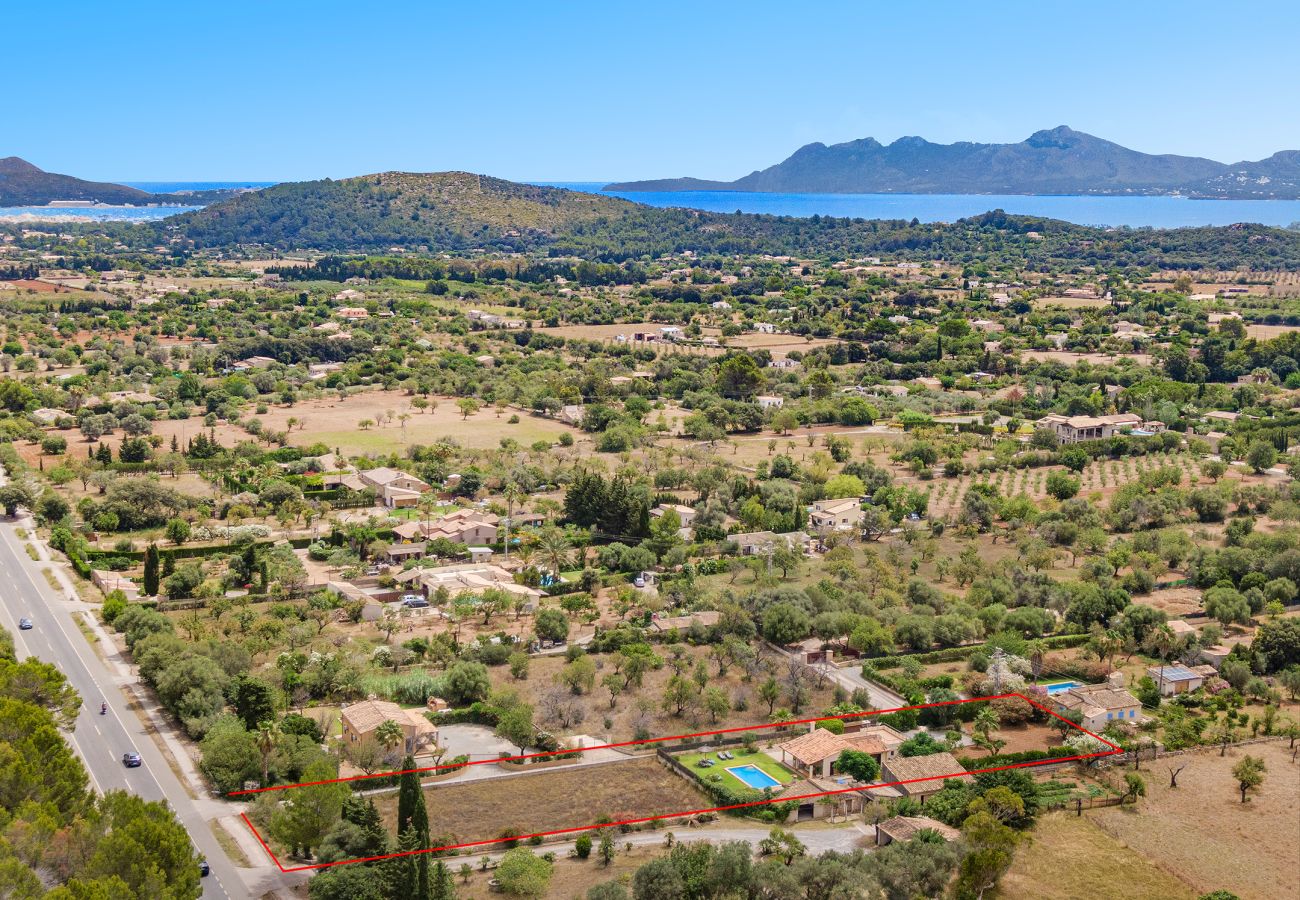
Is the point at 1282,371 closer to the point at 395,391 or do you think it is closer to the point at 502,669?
the point at 395,391

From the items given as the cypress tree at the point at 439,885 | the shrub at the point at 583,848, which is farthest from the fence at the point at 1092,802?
the cypress tree at the point at 439,885

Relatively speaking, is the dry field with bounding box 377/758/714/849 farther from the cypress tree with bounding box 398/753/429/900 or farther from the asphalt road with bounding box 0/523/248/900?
the asphalt road with bounding box 0/523/248/900

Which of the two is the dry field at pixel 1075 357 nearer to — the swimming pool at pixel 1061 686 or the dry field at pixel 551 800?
the swimming pool at pixel 1061 686

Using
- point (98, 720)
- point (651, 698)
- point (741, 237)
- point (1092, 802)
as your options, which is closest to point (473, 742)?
point (651, 698)

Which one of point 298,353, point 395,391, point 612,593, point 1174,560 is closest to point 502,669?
point 612,593

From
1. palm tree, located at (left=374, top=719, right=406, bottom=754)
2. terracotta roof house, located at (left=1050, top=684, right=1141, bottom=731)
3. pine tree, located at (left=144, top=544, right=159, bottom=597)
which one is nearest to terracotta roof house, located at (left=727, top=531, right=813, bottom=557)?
terracotta roof house, located at (left=1050, top=684, right=1141, bottom=731)

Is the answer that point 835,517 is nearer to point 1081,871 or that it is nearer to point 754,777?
point 754,777
